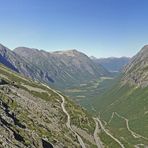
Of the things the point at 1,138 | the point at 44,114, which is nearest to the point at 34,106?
the point at 44,114

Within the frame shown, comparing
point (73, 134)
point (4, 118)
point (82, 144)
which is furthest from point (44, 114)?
point (4, 118)

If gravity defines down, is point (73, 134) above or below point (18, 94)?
below

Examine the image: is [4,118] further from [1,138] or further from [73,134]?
[73,134]

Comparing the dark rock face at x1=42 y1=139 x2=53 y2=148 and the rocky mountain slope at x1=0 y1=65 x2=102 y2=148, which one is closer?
the rocky mountain slope at x1=0 y1=65 x2=102 y2=148

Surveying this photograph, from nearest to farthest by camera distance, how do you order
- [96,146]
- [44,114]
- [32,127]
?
[32,127] → [96,146] → [44,114]

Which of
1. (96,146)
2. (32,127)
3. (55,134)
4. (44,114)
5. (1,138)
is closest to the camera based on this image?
(1,138)

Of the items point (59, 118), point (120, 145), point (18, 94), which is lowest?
point (120, 145)

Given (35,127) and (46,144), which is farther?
(35,127)

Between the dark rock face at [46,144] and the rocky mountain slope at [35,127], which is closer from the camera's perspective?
the rocky mountain slope at [35,127]

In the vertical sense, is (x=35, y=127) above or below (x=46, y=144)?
above

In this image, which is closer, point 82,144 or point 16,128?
point 16,128
